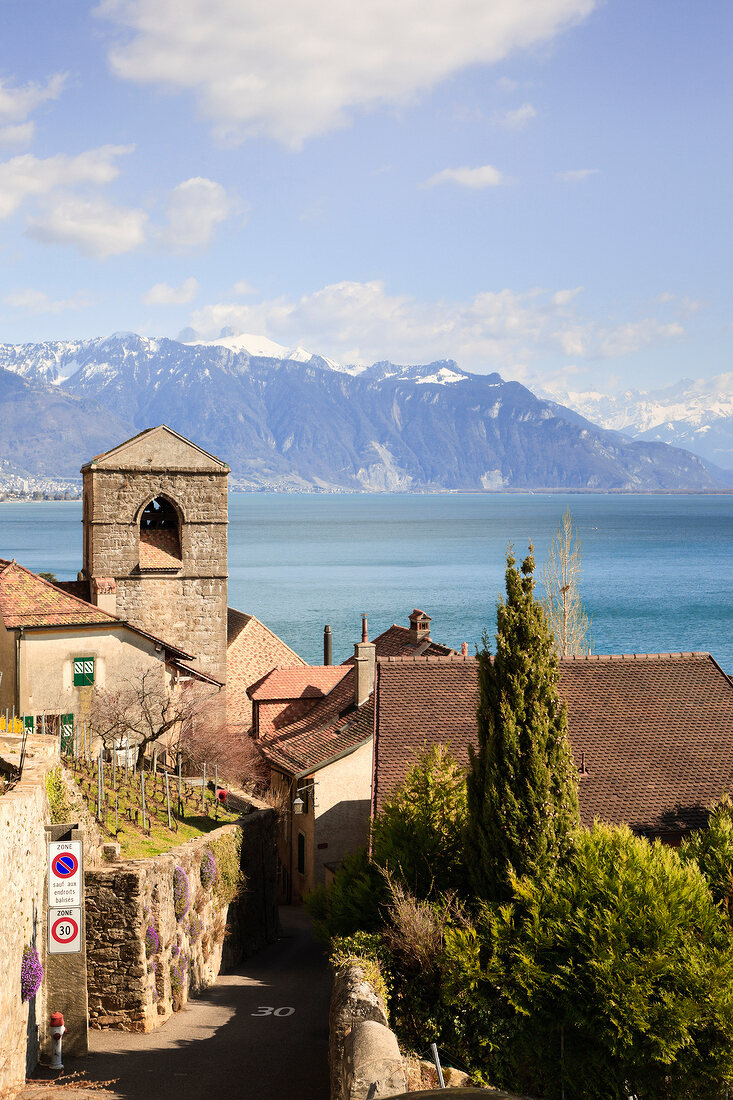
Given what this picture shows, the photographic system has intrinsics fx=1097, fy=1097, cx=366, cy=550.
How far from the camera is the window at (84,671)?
31875 millimetres

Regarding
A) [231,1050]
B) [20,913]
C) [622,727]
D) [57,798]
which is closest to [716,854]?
[622,727]

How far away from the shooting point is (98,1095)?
13.9 m

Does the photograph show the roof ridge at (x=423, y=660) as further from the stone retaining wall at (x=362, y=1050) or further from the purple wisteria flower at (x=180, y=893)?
the stone retaining wall at (x=362, y=1050)

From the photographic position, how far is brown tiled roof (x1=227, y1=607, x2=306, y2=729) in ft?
143

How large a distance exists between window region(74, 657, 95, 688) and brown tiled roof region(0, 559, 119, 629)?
116cm

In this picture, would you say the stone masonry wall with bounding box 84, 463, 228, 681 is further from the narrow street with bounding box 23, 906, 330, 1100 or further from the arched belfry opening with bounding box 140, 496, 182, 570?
the narrow street with bounding box 23, 906, 330, 1100

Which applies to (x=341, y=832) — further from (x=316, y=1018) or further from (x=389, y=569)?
(x=389, y=569)

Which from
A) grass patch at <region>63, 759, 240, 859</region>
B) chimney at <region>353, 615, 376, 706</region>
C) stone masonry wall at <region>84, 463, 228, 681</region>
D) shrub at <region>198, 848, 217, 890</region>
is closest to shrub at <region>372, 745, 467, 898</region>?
shrub at <region>198, 848, 217, 890</region>

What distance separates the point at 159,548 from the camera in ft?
133

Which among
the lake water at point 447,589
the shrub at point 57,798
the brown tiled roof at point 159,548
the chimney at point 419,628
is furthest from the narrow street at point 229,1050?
the lake water at point 447,589

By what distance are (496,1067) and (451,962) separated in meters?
1.52

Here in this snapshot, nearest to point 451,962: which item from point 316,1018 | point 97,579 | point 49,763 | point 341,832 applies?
point 316,1018

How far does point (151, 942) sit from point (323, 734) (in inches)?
632

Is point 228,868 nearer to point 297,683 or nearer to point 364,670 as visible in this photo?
point 364,670
